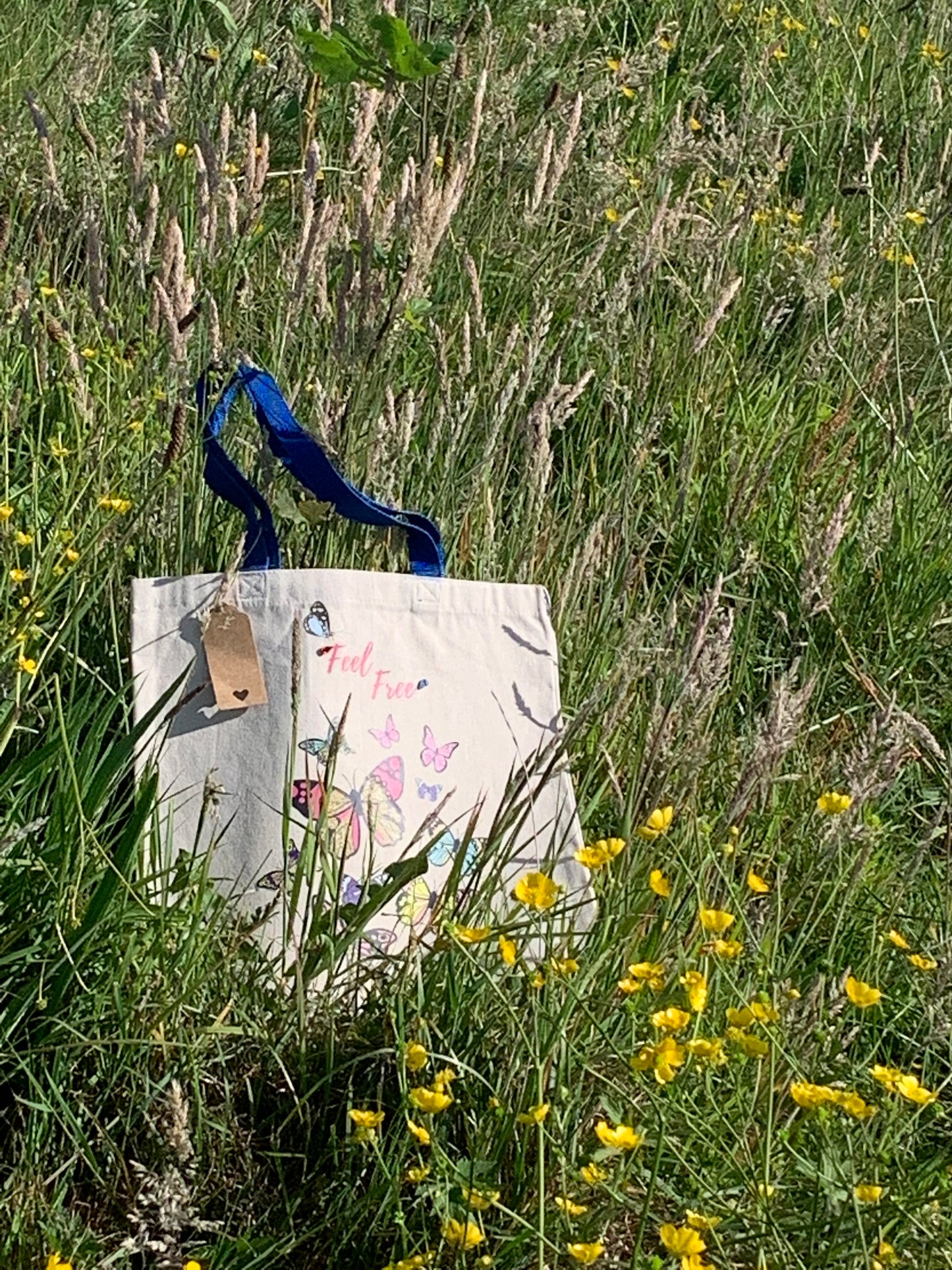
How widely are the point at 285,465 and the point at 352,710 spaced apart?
13.0 inches

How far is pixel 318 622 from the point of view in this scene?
165 cm

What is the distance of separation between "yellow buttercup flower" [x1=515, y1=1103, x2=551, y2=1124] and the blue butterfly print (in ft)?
2.10

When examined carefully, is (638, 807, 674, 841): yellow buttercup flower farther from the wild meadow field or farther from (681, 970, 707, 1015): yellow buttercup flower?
(681, 970, 707, 1015): yellow buttercup flower

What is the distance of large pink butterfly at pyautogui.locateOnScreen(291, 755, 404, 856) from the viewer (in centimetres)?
156

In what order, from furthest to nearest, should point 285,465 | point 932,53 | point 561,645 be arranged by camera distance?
point 932,53
point 561,645
point 285,465

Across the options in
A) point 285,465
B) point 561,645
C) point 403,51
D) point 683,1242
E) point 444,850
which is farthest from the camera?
point 403,51

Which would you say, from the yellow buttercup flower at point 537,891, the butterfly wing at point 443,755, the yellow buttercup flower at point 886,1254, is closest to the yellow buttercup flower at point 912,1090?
the yellow buttercup flower at point 886,1254

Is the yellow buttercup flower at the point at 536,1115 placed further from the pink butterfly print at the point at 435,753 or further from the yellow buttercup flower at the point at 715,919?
the pink butterfly print at the point at 435,753

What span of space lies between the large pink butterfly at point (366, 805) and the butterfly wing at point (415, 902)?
6 cm

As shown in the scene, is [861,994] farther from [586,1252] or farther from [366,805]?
[366,805]

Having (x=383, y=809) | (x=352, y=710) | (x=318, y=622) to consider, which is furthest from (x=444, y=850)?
(x=318, y=622)

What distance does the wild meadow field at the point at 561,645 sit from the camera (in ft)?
4.14

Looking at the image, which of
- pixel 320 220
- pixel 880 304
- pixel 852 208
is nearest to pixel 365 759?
pixel 320 220

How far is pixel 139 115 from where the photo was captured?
1966 millimetres
